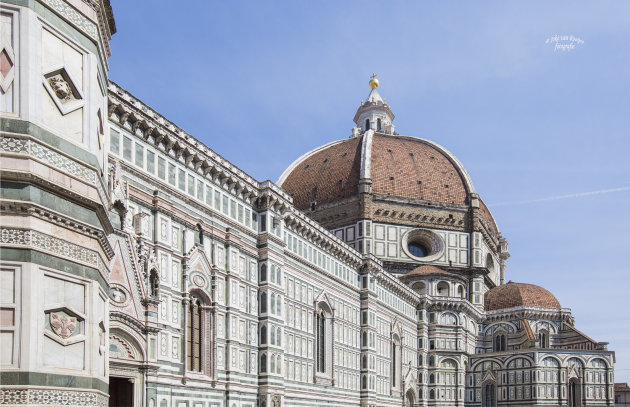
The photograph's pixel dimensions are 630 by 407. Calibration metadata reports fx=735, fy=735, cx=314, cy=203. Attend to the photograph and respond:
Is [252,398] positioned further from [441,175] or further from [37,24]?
[441,175]

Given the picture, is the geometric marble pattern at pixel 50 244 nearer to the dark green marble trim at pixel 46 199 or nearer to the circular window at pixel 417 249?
the dark green marble trim at pixel 46 199

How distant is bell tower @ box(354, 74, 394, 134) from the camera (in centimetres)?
10038

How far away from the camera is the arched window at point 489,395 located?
253 feet

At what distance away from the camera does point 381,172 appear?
85250 millimetres

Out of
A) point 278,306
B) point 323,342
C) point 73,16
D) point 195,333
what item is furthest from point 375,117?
point 73,16

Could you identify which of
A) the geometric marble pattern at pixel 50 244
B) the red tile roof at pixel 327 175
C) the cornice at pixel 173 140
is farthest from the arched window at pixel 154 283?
the red tile roof at pixel 327 175

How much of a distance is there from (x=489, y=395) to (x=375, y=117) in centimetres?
4071

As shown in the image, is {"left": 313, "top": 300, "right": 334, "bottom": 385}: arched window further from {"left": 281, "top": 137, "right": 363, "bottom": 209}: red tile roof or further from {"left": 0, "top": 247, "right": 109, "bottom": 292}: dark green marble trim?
{"left": 0, "top": 247, "right": 109, "bottom": 292}: dark green marble trim

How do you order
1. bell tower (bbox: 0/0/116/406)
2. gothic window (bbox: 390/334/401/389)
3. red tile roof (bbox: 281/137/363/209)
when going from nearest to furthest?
bell tower (bbox: 0/0/116/406) → gothic window (bbox: 390/334/401/389) → red tile roof (bbox: 281/137/363/209)

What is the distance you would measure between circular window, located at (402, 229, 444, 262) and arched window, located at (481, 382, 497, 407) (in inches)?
578

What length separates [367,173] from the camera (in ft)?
273

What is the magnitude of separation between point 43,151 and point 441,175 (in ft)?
256

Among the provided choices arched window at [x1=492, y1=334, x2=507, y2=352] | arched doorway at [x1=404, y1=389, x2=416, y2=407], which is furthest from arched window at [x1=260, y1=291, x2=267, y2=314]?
arched window at [x1=492, y1=334, x2=507, y2=352]

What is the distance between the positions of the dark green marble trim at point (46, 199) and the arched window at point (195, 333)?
2084cm
